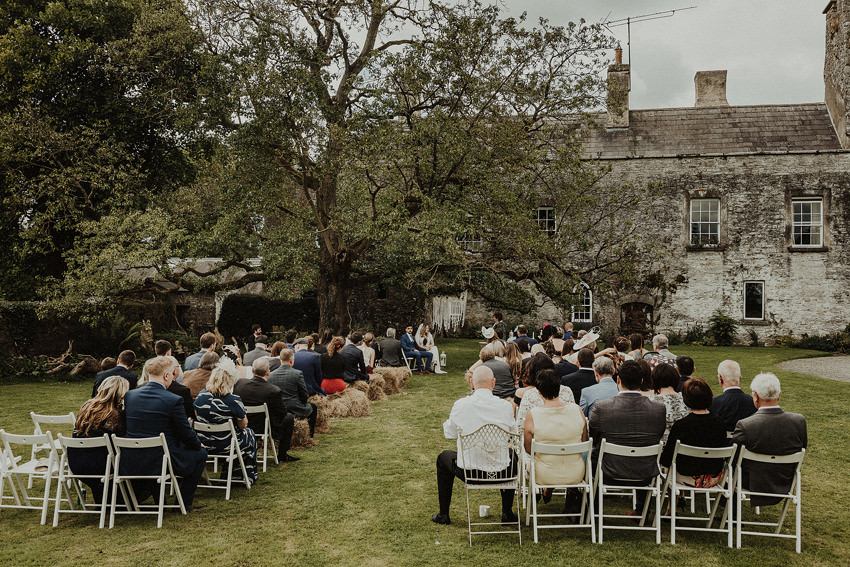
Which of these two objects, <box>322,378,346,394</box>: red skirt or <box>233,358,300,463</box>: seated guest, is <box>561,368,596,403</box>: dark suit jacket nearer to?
<box>233,358,300,463</box>: seated guest

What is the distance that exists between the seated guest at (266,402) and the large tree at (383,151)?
23.9 feet

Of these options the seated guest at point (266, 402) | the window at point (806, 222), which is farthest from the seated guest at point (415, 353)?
the window at point (806, 222)

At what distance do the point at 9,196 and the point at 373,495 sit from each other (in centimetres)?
1660

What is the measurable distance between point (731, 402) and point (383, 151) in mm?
10629

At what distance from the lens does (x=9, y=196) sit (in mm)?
17672

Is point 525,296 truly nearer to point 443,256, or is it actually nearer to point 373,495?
point 443,256

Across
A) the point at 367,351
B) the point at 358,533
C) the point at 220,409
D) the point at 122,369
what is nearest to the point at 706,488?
the point at 358,533

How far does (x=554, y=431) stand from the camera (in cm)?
526

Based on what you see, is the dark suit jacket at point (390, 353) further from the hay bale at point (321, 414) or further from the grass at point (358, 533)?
the grass at point (358, 533)

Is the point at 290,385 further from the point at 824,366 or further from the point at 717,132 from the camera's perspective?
the point at 717,132

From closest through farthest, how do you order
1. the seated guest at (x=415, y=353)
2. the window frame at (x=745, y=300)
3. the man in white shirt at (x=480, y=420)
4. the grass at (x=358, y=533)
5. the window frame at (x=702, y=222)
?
1. the grass at (x=358, y=533)
2. the man in white shirt at (x=480, y=420)
3. the seated guest at (x=415, y=353)
4. the window frame at (x=745, y=300)
5. the window frame at (x=702, y=222)

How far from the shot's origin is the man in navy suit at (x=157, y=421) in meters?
5.67

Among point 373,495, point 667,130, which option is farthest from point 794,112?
point 373,495

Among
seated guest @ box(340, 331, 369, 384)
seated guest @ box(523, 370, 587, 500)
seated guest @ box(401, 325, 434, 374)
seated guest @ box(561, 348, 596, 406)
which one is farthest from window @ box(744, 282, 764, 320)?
seated guest @ box(523, 370, 587, 500)
